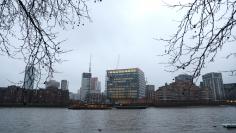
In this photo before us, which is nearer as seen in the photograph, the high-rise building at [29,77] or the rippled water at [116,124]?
the high-rise building at [29,77]

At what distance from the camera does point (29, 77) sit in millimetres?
4289

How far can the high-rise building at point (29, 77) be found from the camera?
4.28 metres

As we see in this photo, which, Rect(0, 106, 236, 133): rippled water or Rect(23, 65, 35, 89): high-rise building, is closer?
Rect(23, 65, 35, 89): high-rise building

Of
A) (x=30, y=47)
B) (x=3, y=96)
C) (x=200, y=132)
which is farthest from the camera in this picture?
(x=3, y=96)

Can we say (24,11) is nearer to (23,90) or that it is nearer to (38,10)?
(38,10)

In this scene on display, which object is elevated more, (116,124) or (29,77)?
(29,77)

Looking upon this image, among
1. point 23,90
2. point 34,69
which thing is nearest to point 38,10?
point 34,69

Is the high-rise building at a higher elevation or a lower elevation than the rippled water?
higher

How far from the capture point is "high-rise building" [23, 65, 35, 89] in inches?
168

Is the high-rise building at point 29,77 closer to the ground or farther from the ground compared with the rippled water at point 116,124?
farther from the ground

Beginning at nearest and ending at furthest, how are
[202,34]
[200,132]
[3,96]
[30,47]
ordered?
[202,34], [30,47], [200,132], [3,96]

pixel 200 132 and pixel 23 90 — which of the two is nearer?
pixel 23 90

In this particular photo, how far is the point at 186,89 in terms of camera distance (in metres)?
4.69

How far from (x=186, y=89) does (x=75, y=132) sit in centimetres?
4214
